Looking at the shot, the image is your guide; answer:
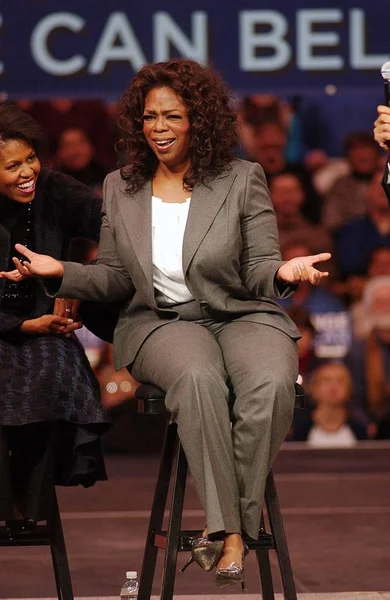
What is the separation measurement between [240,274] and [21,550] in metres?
2.01

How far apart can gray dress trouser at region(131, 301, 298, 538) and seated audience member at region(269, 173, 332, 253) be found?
13.1 feet

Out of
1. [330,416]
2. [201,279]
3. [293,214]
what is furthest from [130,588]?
[293,214]

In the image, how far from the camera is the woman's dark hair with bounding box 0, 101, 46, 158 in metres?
3.72

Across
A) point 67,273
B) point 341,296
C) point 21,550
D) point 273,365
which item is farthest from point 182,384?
point 341,296

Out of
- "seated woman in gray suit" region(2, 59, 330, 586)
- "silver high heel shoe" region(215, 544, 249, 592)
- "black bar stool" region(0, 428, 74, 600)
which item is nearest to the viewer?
"silver high heel shoe" region(215, 544, 249, 592)

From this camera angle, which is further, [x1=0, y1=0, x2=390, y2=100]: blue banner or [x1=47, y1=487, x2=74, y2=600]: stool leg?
[x1=0, y1=0, x2=390, y2=100]: blue banner

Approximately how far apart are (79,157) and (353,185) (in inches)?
67.4

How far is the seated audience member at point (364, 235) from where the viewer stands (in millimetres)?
7590

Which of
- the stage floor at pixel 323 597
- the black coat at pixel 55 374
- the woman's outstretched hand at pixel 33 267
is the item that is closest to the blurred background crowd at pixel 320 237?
the stage floor at pixel 323 597

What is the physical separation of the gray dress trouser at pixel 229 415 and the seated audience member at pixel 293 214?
4008mm

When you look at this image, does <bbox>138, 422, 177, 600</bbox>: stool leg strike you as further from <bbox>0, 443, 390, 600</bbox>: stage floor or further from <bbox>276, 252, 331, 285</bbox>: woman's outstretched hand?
<bbox>276, 252, 331, 285</bbox>: woman's outstretched hand

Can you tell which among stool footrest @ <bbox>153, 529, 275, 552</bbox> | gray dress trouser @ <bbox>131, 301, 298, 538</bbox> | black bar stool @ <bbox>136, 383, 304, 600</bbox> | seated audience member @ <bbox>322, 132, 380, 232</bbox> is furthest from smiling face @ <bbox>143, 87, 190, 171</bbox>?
seated audience member @ <bbox>322, 132, 380, 232</bbox>

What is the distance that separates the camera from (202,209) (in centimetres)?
372

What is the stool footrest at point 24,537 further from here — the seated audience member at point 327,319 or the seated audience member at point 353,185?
the seated audience member at point 353,185
